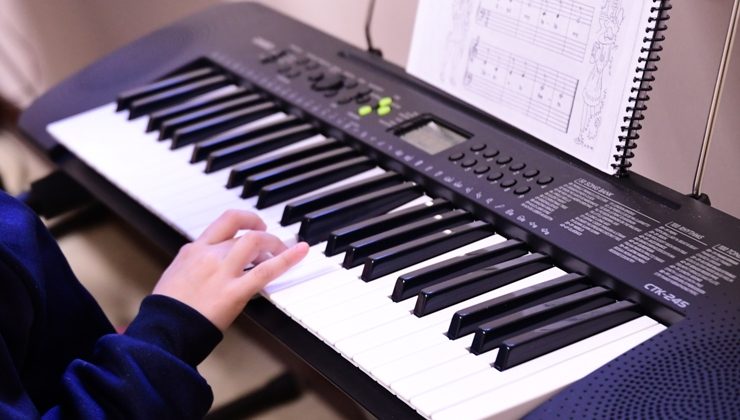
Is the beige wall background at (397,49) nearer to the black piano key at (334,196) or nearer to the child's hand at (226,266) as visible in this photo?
the black piano key at (334,196)

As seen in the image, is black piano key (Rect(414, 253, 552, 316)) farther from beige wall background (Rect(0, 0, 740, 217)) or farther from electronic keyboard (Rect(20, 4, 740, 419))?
beige wall background (Rect(0, 0, 740, 217))

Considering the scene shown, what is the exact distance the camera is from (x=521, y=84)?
3.51 ft

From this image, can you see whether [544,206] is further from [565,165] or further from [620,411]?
[620,411]

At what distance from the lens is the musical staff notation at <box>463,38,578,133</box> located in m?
1.03

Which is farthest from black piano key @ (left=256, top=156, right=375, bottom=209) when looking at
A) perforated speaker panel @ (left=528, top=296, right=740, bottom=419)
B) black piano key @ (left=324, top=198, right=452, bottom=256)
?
perforated speaker panel @ (left=528, top=296, right=740, bottom=419)

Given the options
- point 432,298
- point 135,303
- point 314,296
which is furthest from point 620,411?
point 135,303

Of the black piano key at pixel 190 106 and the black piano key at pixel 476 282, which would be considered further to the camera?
the black piano key at pixel 190 106

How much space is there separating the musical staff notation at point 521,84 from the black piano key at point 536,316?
0.72ft

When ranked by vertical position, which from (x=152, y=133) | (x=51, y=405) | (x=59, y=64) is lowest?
(x=59, y=64)

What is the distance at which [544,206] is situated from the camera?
99 cm

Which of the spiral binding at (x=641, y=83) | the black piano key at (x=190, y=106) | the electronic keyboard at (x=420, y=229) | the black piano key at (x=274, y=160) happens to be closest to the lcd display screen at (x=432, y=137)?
the electronic keyboard at (x=420, y=229)

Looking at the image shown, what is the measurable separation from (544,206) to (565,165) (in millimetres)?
80

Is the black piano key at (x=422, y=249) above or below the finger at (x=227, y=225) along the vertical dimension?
above

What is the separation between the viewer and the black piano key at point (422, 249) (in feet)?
3.15
